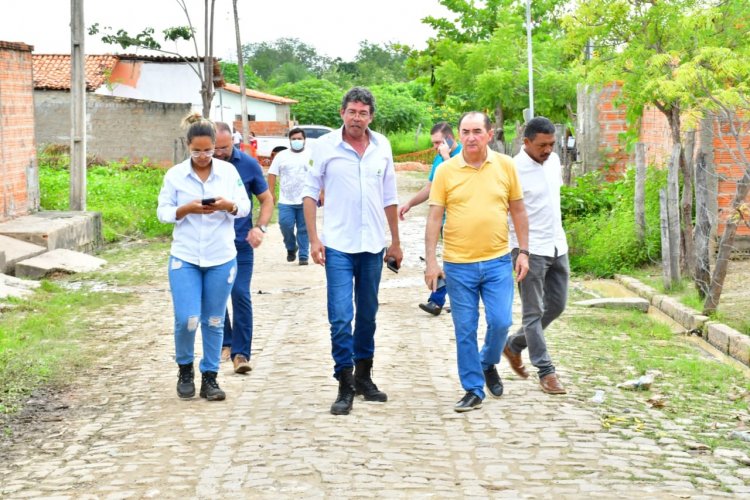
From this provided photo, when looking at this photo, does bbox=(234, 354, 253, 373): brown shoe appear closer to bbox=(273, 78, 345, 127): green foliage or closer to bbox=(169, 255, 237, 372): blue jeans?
bbox=(169, 255, 237, 372): blue jeans

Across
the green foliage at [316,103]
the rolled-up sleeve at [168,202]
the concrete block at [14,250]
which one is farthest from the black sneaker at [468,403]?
the green foliage at [316,103]

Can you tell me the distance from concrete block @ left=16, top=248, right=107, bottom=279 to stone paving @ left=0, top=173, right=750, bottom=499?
212 inches

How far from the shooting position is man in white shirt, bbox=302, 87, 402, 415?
23.6 feet

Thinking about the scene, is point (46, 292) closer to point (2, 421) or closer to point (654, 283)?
point (2, 421)

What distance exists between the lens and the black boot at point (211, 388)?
7.55m

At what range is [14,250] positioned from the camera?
49.5ft

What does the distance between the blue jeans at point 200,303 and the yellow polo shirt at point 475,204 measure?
152cm

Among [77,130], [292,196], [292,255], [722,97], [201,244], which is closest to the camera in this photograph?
[201,244]

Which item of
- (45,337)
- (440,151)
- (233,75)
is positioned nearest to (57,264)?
(45,337)

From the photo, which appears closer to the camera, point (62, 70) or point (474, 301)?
point (474, 301)

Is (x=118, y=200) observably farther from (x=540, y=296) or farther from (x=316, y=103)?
(x=316, y=103)

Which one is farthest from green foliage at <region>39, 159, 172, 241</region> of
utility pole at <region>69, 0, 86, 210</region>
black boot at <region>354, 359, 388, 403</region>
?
black boot at <region>354, 359, 388, 403</region>

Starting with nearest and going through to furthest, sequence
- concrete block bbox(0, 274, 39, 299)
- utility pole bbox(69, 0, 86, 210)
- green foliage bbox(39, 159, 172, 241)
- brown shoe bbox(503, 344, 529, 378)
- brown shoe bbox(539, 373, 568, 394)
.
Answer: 1. brown shoe bbox(539, 373, 568, 394)
2. brown shoe bbox(503, 344, 529, 378)
3. concrete block bbox(0, 274, 39, 299)
4. utility pole bbox(69, 0, 86, 210)
5. green foliage bbox(39, 159, 172, 241)

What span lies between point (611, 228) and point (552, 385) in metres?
8.13
